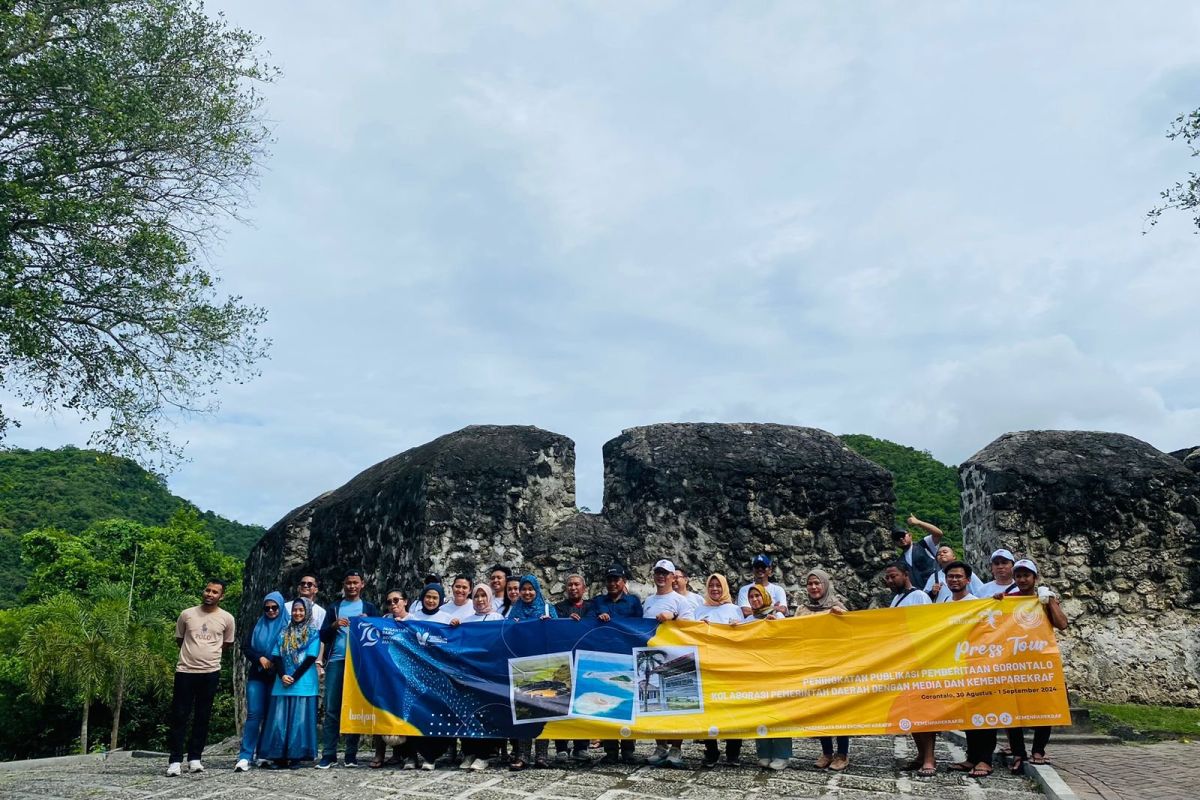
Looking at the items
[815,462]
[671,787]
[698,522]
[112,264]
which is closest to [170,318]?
[112,264]

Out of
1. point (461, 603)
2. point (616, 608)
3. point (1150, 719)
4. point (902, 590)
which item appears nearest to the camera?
point (902, 590)

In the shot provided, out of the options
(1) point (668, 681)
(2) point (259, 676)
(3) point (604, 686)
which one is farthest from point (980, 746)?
(2) point (259, 676)

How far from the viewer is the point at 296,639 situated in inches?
292

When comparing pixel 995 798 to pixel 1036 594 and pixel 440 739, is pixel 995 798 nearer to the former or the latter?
pixel 1036 594

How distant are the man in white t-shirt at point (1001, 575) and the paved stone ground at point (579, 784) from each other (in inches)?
46.6

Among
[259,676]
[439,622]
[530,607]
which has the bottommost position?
[259,676]

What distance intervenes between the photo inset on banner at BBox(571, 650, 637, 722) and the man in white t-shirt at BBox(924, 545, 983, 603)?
2.29m

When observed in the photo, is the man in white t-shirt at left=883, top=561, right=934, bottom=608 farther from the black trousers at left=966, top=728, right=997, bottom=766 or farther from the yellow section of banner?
the black trousers at left=966, top=728, right=997, bottom=766

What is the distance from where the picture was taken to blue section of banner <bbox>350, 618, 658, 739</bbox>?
266 inches

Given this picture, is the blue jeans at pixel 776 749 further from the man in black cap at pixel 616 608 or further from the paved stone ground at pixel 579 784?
the man in black cap at pixel 616 608

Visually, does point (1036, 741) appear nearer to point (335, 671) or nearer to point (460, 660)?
point (460, 660)

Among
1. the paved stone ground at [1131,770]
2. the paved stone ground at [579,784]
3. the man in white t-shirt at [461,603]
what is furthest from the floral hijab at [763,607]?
Answer: the man in white t-shirt at [461,603]

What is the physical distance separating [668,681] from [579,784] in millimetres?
1036

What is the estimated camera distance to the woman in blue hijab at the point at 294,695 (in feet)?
23.6
